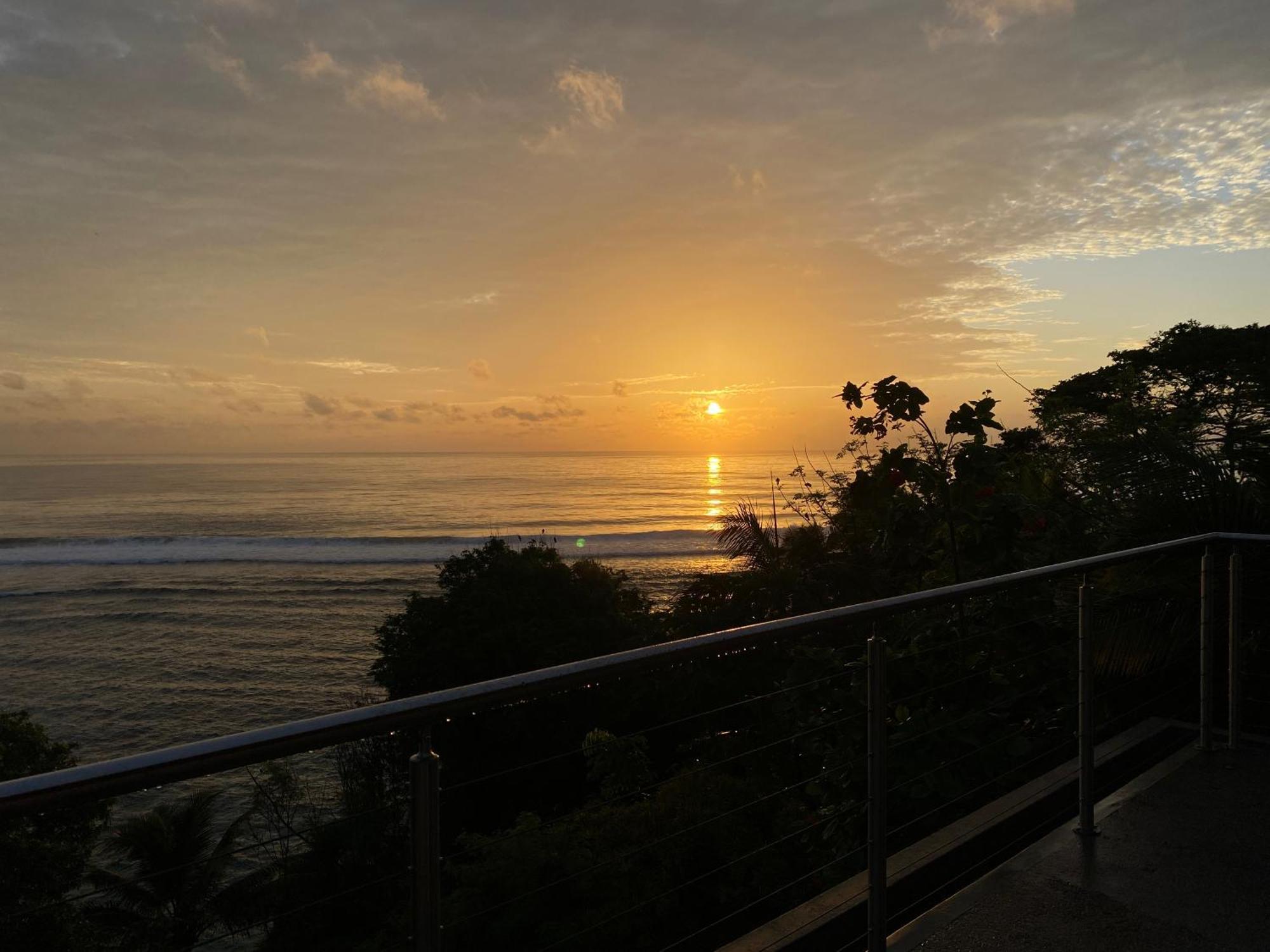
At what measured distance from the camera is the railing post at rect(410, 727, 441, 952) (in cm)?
136

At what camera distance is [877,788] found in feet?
6.89

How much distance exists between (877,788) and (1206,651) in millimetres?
→ 2259

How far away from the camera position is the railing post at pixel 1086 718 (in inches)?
112

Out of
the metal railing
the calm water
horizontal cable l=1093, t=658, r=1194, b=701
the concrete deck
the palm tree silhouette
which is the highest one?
the metal railing

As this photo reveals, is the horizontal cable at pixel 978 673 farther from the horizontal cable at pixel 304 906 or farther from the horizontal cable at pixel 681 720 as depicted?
the horizontal cable at pixel 304 906

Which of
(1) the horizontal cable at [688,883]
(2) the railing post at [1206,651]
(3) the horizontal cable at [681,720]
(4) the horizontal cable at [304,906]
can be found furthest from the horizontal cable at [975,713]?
(4) the horizontal cable at [304,906]

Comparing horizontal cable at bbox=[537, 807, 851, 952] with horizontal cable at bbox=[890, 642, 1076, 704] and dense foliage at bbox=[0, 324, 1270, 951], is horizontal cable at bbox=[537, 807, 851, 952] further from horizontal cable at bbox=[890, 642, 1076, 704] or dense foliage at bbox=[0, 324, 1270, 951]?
horizontal cable at bbox=[890, 642, 1076, 704]

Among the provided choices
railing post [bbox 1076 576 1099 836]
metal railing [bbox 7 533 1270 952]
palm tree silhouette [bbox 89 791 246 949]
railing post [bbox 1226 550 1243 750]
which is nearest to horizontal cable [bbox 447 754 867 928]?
metal railing [bbox 7 533 1270 952]

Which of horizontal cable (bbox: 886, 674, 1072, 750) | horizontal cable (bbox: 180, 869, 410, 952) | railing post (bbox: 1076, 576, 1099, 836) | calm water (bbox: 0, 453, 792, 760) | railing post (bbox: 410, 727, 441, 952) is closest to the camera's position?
horizontal cable (bbox: 180, 869, 410, 952)

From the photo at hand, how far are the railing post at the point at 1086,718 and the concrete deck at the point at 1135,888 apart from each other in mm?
72

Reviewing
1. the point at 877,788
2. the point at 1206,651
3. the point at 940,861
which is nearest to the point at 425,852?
the point at 877,788

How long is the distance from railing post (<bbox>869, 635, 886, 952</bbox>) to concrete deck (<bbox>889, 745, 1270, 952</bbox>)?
0.20 meters

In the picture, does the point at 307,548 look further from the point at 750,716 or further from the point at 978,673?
the point at 978,673

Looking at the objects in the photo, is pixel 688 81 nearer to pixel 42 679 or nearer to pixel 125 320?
pixel 42 679
